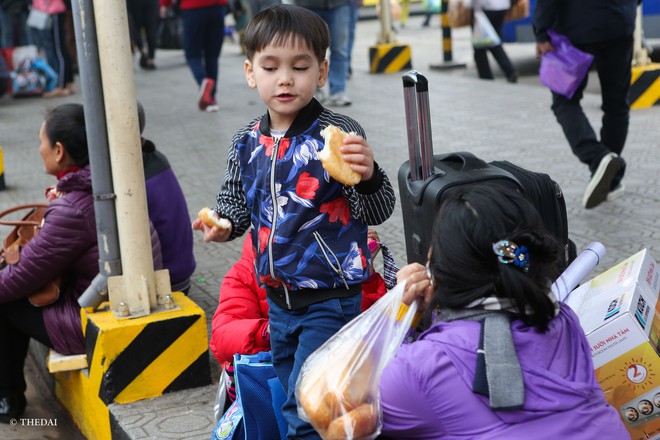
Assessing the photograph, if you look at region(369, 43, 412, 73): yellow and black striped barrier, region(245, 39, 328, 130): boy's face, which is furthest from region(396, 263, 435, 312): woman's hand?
region(369, 43, 412, 73): yellow and black striped barrier

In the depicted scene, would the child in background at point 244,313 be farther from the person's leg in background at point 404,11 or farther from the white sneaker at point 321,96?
the person's leg in background at point 404,11

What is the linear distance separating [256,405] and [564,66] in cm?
363

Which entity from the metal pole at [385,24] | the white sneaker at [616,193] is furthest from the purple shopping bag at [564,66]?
the metal pole at [385,24]

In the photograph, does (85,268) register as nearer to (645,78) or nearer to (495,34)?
(645,78)

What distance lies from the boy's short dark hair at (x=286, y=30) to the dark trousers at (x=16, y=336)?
76.4 inches

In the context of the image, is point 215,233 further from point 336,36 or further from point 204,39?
point 204,39

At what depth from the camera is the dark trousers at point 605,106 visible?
5895 mm

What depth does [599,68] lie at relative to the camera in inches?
238

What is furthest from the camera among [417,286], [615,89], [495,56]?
[495,56]

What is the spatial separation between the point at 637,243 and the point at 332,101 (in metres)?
5.66

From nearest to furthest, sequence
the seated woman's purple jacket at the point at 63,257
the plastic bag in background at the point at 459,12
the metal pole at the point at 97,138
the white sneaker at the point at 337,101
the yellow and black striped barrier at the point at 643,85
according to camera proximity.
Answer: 1. the metal pole at the point at 97,138
2. the seated woman's purple jacket at the point at 63,257
3. the yellow and black striped barrier at the point at 643,85
4. the white sneaker at the point at 337,101
5. the plastic bag in background at the point at 459,12

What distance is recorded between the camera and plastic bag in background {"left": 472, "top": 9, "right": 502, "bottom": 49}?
37.3 ft

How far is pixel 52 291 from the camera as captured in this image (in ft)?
13.7

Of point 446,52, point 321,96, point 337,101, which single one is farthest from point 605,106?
point 446,52
